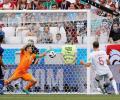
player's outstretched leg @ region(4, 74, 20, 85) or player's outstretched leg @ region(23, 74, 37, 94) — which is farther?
player's outstretched leg @ region(4, 74, 20, 85)

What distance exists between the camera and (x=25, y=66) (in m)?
18.7

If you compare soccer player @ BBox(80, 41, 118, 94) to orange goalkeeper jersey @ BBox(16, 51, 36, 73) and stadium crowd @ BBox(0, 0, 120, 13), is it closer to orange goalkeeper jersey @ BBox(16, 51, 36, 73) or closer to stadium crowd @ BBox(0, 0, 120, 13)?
orange goalkeeper jersey @ BBox(16, 51, 36, 73)

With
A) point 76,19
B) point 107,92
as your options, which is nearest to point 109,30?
Result: point 76,19

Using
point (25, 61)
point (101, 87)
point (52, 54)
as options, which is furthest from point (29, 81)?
point (101, 87)

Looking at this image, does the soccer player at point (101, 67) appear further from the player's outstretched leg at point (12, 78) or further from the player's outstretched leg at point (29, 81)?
the player's outstretched leg at point (12, 78)

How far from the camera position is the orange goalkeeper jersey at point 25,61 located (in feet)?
61.2

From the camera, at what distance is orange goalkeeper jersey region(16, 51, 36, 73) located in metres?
18.6

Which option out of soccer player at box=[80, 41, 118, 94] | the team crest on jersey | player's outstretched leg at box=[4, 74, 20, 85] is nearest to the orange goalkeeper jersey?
player's outstretched leg at box=[4, 74, 20, 85]

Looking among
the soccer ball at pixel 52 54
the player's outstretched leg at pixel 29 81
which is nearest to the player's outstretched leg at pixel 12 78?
the player's outstretched leg at pixel 29 81

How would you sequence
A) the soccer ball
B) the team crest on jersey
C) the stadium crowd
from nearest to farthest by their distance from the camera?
the soccer ball → the team crest on jersey → the stadium crowd

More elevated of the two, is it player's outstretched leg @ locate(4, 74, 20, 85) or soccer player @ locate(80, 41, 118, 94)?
soccer player @ locate(80, 41, 118, 94)

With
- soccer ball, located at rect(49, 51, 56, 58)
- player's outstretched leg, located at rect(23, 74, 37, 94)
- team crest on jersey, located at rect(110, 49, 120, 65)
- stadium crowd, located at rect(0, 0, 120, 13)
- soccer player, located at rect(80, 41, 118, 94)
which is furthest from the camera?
stadium crowd, located at rect(0, 0, 120, 13)

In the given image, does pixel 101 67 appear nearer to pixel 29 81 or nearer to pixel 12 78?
pixel 29 81

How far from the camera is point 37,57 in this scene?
18797mm
